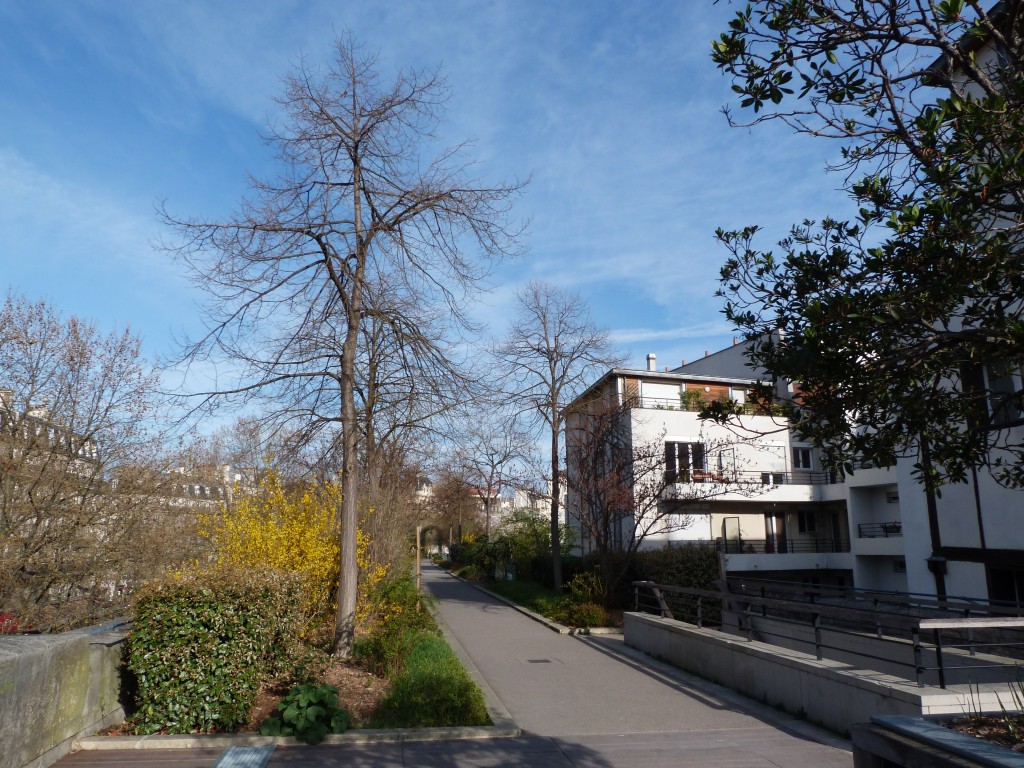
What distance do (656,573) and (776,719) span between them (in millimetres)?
10515

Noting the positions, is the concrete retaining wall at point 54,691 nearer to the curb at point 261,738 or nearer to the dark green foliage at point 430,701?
the curb at point 261,738

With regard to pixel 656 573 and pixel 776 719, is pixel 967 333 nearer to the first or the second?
pixel 776 719

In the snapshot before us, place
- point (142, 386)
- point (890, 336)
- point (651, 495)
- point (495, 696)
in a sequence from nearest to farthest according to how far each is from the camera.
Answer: point (890, 336) → point (495, 696) → point (142, 386) → point (651, 495)

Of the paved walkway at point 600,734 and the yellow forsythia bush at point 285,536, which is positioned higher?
the yellow forsythia bush at point 285,536

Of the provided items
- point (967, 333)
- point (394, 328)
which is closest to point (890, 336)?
point (967, 333)

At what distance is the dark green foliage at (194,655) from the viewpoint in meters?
7.79

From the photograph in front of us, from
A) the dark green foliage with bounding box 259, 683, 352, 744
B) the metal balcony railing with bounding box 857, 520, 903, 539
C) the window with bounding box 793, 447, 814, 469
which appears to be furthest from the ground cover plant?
the window with bounding box 793, 447, 814, 469

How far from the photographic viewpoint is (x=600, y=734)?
8.36m

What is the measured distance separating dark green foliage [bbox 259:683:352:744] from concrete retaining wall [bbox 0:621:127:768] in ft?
5.58

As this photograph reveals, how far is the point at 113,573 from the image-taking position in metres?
12.1

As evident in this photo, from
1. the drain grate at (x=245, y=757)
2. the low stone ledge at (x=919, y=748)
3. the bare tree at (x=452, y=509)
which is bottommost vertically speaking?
the drain grate at (x=245, y=757)

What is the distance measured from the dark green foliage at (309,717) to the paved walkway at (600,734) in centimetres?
17

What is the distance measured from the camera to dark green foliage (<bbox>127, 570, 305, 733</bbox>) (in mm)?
7789

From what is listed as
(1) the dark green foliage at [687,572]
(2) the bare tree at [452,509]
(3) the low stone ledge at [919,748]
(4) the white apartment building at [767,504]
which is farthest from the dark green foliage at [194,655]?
(2) the bare tree at [452,509]
